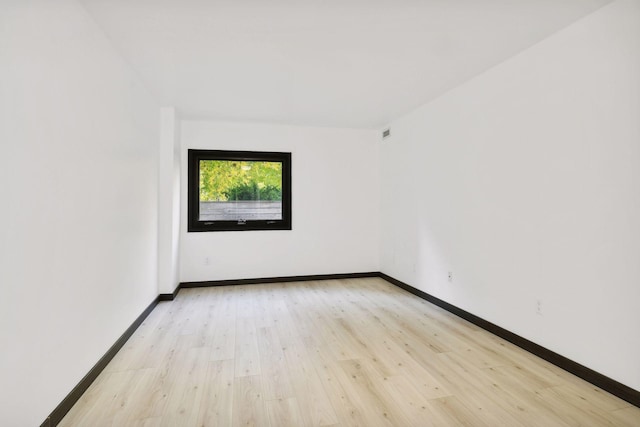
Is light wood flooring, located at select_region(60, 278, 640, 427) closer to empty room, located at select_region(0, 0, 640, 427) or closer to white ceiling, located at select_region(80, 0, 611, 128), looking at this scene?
empty room, located at select_region(0, 0, 640, 427)

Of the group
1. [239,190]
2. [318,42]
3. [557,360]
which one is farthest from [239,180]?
[557,360]

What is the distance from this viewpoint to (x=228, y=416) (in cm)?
181

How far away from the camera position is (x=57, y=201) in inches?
68.6

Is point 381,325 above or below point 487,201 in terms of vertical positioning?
below

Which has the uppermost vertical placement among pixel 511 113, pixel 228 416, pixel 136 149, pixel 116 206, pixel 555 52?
pixel 555 52

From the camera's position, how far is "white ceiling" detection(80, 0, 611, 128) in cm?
208

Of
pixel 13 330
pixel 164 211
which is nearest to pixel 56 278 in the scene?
pixel 13 330

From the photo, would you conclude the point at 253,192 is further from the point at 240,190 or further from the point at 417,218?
the point at 417,218

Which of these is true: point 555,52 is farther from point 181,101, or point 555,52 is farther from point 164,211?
point 164,211

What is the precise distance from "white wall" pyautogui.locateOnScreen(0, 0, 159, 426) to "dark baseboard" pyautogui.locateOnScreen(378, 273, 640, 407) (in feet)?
10.2

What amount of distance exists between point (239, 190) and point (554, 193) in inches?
152

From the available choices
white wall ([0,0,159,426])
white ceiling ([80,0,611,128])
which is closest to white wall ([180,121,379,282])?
white ceiling ([80,0,611,128])

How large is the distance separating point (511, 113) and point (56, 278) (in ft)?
11.0

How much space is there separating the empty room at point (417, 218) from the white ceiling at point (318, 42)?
2 centimetres
